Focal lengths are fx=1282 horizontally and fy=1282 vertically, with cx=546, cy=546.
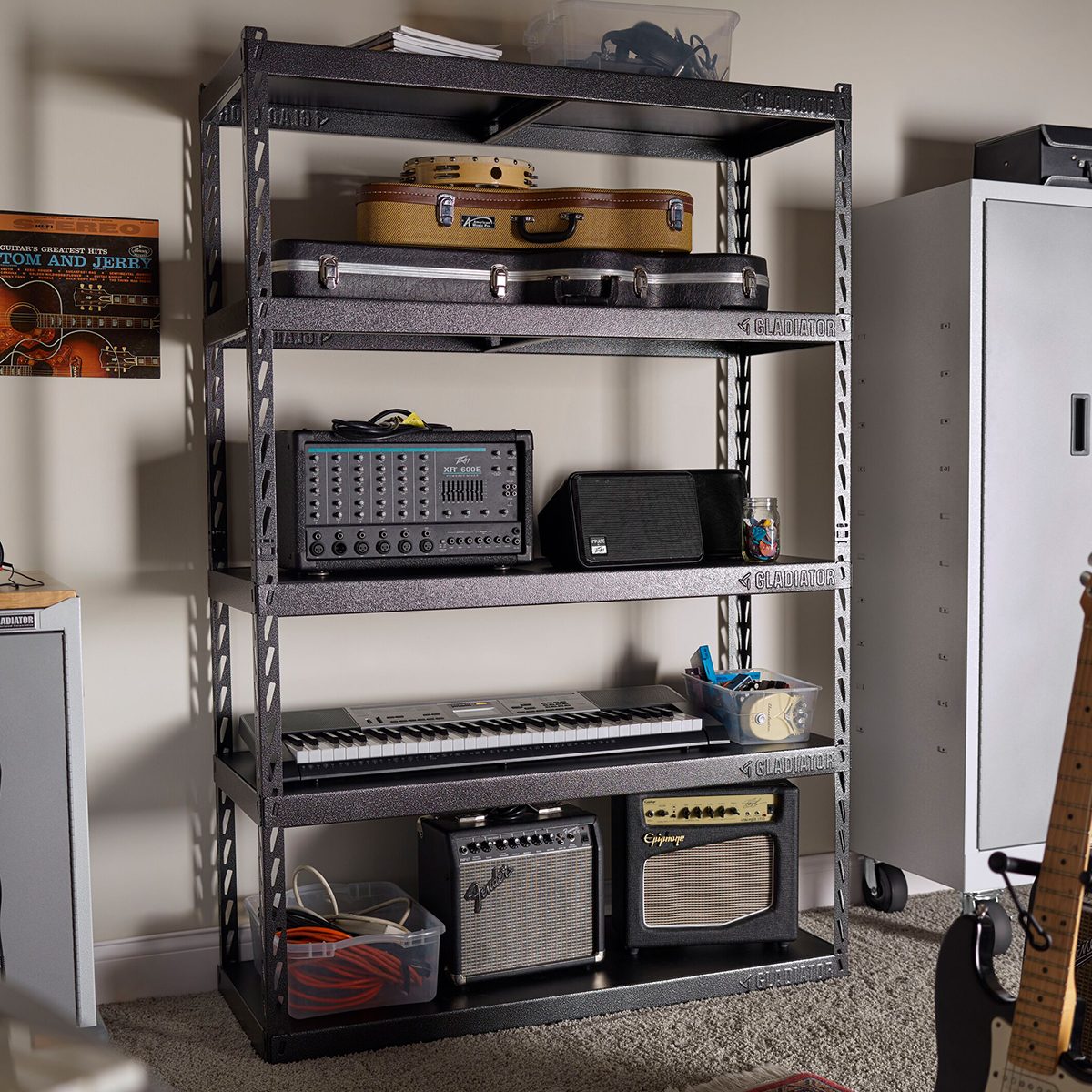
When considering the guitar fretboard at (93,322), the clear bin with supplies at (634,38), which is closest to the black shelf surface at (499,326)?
the guitar fretboard at (93,322)

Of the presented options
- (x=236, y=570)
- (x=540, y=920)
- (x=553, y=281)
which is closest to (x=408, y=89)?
(x=553, y=281)

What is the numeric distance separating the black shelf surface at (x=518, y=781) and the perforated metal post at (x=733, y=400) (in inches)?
17.8

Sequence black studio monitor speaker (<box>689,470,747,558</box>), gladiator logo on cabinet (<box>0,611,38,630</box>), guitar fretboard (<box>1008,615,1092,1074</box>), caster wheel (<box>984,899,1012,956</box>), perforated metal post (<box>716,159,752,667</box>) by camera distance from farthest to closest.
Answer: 1. perforated metal post (<box>716,159,752,667</box>)
2. black studio monitor speaker (<box>689,470,747,558</box>)
3. caster wheel (<box>984,899,1012,956</box>)
4. gladiator logo on cabinet (<box>0,611,38,630</box>)
5. guitar fretboard (<box>1008,615,1092,1074</box>)

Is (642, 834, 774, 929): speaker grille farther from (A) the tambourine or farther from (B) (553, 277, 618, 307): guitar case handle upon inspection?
(A) the tambourine

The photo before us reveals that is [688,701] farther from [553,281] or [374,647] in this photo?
[553,281]

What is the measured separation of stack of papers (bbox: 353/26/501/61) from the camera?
2381 mm

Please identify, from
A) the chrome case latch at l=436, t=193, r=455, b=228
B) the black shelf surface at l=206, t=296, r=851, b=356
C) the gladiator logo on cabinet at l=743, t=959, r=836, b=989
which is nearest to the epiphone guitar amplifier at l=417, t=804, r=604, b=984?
the gladiator logo on cabinet at l=743, t=959, r=836, b=989

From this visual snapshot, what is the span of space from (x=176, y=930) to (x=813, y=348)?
6.70 feet

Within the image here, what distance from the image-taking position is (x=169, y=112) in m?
2.67

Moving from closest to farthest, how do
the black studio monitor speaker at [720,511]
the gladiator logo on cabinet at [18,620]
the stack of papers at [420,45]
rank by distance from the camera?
the gladiator logo on cabinet at [18,620] → the stack of papers at [420,45] → the black studio monitor speaker at [720,511]

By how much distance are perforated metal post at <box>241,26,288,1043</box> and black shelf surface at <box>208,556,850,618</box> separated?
76mm

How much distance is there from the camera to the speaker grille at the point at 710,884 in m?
2.74

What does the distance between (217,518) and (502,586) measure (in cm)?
68

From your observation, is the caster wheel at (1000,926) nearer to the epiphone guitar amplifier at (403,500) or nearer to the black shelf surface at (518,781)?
the black shelf surface at (518,781)
